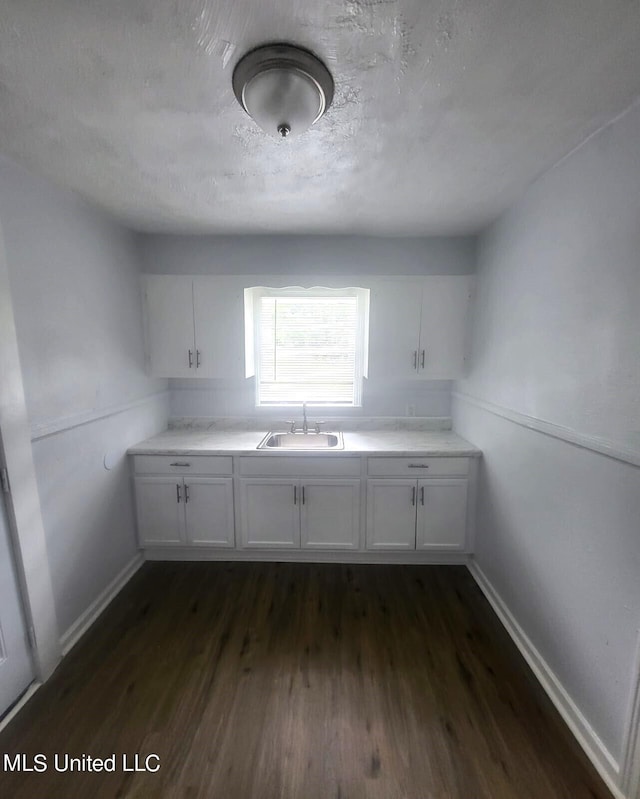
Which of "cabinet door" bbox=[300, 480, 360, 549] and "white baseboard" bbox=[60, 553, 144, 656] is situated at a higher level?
"cabinet door" bbox=[300, 480, 360, 549]

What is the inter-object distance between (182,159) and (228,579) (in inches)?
98.7

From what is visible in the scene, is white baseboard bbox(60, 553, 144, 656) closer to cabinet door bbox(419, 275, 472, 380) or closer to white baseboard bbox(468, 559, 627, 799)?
white baseboard bbox(468, 559, 627, 799)

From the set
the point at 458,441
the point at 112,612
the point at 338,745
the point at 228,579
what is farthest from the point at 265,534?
the point at 458,441

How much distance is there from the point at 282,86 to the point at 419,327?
6.29 ft

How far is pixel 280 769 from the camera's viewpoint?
125cm

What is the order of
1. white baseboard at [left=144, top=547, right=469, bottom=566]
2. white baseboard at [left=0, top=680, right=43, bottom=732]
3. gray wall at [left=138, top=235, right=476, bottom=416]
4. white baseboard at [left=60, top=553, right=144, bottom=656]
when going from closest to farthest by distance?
1. white baseboard at [left=0, top=680, right=43, bottom=732]
2. white baseboard at [left=60, top=553, right=144, bottom=656]
3. white baseboard at [left=144, top=547, right=469, bottom=566]
4. gray wall at [left=138, top=235, right=476, bottom=416]

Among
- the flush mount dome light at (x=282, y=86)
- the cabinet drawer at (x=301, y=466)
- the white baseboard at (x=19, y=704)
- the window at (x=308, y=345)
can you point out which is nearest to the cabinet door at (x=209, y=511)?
the cabinet drawer at (x=301, y=466)

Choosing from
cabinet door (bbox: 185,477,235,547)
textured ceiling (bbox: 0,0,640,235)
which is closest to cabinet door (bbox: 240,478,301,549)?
cabinet door (bbox: 185,477,235,547)

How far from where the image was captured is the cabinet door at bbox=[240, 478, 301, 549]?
7.86ft

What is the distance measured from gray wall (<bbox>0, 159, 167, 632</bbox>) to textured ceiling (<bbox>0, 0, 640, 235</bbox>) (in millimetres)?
272

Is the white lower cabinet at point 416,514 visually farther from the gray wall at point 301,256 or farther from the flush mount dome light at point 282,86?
the flush mount dome light at point 282,86

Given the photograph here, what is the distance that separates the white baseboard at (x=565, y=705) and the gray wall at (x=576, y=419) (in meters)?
0.03

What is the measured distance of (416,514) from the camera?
2398mm

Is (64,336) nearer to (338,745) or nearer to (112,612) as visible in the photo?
(112,612)
